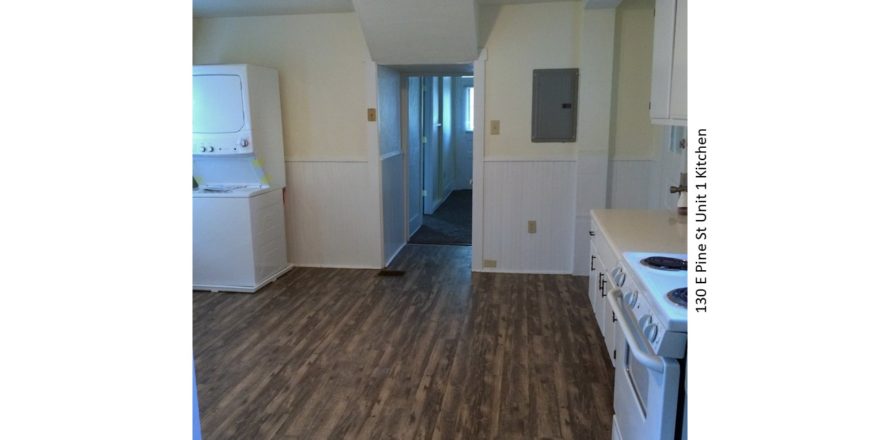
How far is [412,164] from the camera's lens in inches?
219

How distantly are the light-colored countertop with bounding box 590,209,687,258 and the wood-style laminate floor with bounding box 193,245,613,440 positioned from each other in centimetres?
76

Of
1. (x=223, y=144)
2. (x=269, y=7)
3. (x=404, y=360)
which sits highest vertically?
(x=269, y=7)

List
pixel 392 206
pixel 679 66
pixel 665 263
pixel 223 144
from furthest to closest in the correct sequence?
pixel 392 206 < pixel 223 144 < pixel 679 66 < pixel 665 263

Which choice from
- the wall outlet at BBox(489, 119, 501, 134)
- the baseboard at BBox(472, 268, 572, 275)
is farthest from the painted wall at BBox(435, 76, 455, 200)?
the wall outlet at BBox(489, 119, 501, 134)

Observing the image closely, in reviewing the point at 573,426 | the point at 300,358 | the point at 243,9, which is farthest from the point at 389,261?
the point at 573,426

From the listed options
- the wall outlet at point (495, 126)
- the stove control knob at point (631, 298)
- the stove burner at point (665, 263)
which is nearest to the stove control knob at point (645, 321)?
the stove control knob at point (631, 298)

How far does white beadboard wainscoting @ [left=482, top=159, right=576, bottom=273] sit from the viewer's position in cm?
436

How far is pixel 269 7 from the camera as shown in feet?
13.4

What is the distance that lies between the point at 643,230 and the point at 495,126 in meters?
2.08

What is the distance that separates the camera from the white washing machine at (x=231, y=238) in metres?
3.94

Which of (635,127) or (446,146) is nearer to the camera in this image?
(635,127)

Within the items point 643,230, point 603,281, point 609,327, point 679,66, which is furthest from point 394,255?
point 679,66

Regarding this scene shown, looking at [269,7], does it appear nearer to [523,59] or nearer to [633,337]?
[523,59]

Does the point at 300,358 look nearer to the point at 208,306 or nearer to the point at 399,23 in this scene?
the point at 208,306
